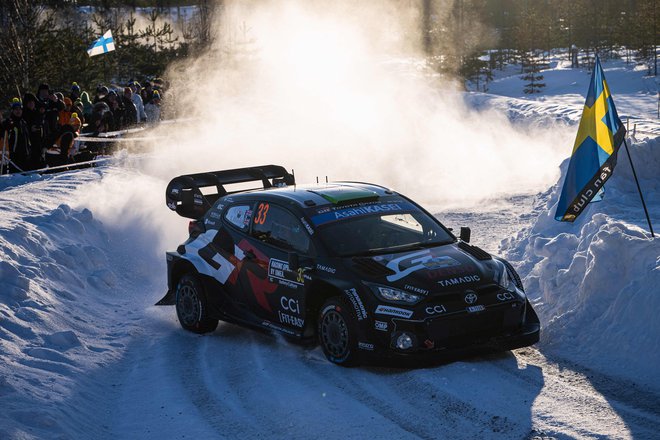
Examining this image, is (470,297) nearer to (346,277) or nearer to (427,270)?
(427,270)

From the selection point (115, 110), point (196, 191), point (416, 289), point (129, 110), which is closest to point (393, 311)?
point (416, 289)

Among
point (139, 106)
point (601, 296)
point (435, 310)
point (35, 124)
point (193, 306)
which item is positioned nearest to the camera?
point (435, 310)

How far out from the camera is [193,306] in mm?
9648

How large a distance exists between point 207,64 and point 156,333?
148ft

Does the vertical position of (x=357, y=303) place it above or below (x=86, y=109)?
below

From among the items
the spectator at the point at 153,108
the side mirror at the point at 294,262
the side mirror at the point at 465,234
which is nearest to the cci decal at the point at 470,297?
the side mirror at the point at 465,234

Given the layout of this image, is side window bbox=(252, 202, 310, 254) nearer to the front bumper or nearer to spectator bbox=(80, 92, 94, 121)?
the front bumper

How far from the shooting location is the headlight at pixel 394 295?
7492 mm

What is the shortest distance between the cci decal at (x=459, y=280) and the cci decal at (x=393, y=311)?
40cm

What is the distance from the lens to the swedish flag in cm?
977

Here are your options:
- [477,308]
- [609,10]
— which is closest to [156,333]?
[477,308]

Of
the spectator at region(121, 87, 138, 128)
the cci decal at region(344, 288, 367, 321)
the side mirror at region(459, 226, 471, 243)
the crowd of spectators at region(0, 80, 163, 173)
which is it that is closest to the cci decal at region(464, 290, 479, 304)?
the cci decal at region(344, 288, 367, 321)

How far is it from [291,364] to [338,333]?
0.59 meters

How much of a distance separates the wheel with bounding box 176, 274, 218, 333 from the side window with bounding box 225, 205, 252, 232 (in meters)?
0.75
